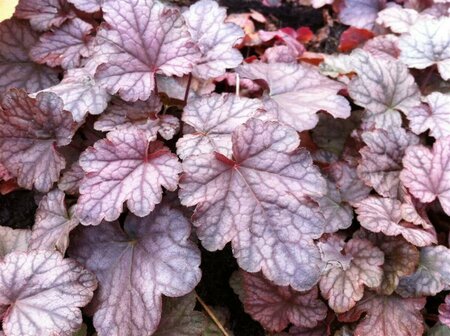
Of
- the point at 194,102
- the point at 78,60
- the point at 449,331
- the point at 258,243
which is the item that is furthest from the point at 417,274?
the point at 78,60

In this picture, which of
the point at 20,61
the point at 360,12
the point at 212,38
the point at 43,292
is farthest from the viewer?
A: the point at 360,12

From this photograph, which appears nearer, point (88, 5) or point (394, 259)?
point (394, 259)

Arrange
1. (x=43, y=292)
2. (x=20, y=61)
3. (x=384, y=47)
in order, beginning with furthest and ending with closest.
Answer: (x=384, y=47), (x=20, y=61), (x=43, y=292)

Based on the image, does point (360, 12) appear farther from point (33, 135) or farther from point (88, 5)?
point (33, 135)

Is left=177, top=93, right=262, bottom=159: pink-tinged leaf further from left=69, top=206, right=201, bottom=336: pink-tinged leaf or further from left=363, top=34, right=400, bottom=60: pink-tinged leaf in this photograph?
left=363, top=34, right=400, bottom=60: pink-tinged leaf

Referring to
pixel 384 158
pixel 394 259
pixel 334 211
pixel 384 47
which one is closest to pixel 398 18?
pixel 384 47

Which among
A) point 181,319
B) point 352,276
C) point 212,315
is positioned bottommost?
point 212,315
